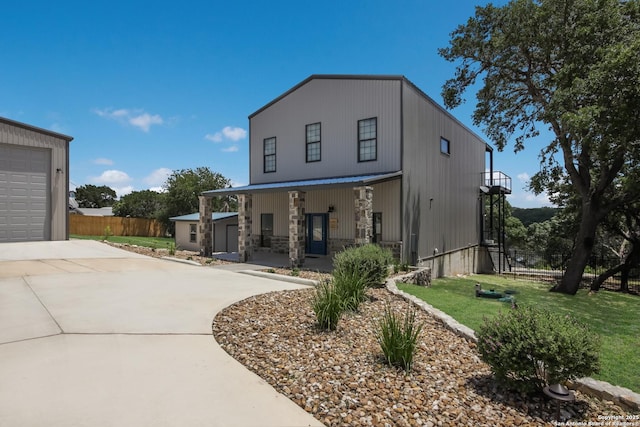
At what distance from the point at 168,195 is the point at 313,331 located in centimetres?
3347

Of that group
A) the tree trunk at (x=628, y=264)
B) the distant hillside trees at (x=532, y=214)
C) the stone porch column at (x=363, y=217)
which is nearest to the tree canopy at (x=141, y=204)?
the stone porch column at (x=363, y=217)

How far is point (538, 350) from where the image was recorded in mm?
3330

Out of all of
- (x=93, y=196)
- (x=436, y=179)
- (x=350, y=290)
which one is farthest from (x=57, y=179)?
(x=93, y=196)

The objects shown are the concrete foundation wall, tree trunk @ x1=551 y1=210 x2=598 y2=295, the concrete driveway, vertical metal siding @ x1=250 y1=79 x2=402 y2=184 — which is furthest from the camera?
the concrete foundation wall

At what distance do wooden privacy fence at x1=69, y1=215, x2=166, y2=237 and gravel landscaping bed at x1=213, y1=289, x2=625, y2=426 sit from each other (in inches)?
1235

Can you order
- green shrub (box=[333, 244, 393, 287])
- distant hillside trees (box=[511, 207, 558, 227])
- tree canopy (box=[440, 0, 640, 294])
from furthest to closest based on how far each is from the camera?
distant hillside trees (box=[511, 207, 558, 227]), tree canopy (box=[440, 0, 640, 294]), green shrub (box=[333, 244, 393, 287])

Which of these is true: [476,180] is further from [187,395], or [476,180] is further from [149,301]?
[187,395]

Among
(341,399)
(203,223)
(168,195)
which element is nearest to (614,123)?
(341,399)

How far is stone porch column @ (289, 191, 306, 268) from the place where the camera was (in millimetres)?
13320

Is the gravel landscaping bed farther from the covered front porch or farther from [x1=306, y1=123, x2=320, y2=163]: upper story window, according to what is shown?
[x1=306, y1=123, x2=320, y2=163]: upper story window

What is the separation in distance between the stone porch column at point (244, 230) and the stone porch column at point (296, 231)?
2.52m

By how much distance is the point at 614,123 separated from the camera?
1053 centimetres

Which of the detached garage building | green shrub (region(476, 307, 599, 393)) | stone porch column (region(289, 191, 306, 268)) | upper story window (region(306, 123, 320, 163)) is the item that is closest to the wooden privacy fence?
the detached garage building

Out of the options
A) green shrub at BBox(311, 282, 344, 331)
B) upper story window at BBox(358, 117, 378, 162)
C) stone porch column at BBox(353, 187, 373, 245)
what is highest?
upper story window at BBox(358, 117, 378, 162)
